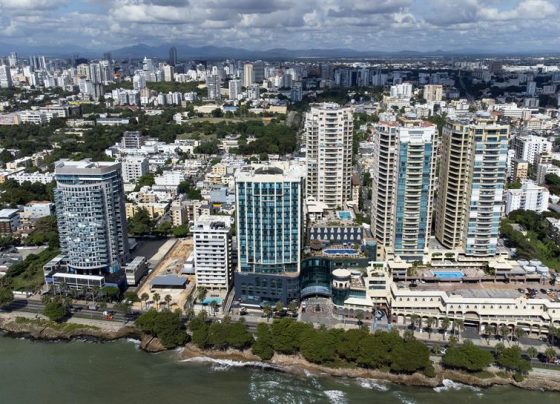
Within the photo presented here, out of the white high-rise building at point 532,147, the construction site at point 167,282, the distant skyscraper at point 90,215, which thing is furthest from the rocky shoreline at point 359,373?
the white high-rise building at point 532,147

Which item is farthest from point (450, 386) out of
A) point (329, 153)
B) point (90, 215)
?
point (90, 215)

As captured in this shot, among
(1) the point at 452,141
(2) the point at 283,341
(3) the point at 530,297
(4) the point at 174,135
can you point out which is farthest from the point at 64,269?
(4) the point at 174,135

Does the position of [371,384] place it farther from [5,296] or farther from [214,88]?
[214,88]

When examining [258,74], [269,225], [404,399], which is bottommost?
[404,399]

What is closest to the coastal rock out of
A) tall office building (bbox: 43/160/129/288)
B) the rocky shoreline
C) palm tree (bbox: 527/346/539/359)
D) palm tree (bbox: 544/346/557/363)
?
the rocky shoreline

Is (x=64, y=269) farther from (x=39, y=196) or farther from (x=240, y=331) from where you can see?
(x=39, y=196)

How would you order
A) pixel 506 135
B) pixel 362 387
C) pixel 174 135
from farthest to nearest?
pixel 174 135 < pixel 506 135 < pixel 362 387
